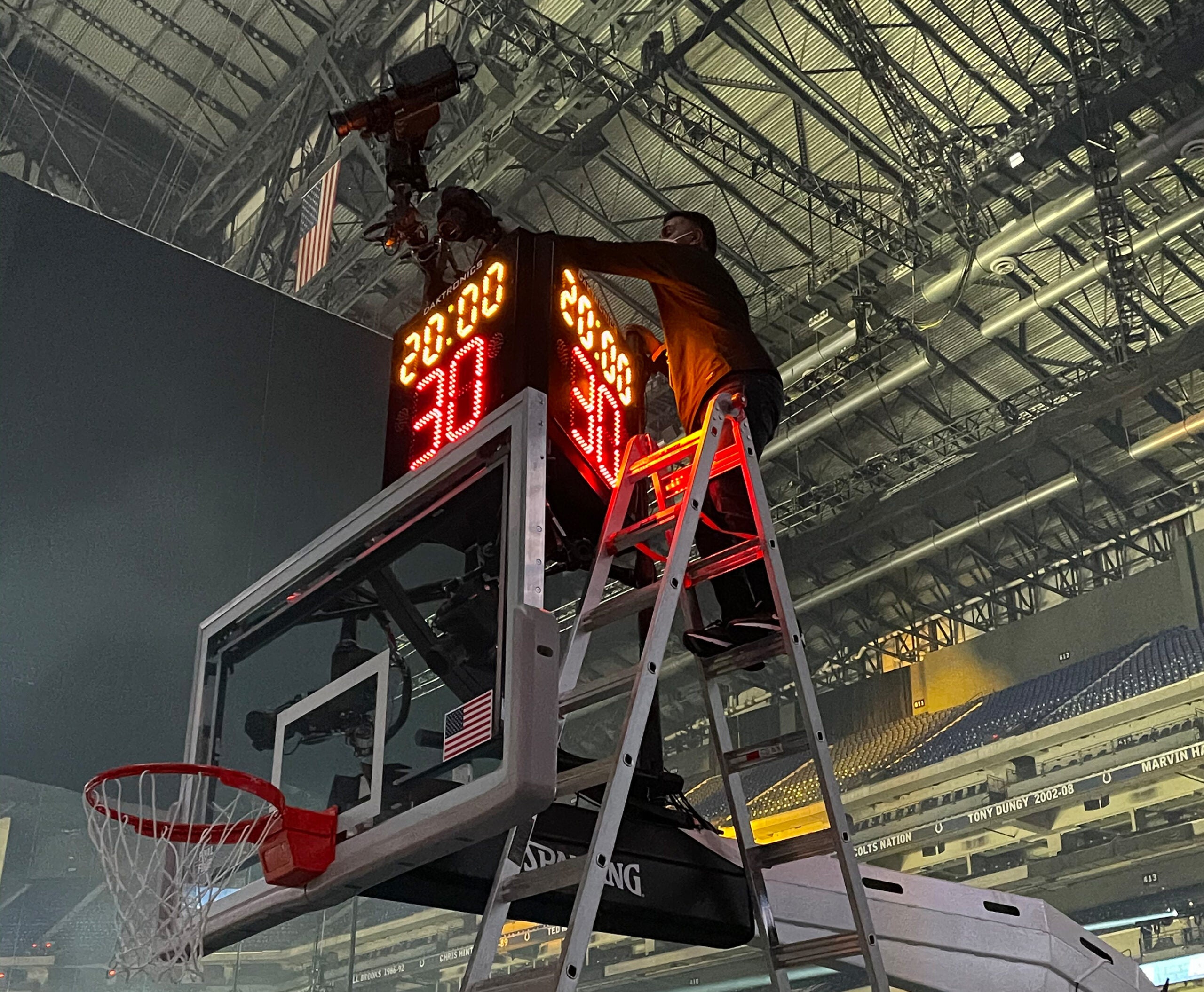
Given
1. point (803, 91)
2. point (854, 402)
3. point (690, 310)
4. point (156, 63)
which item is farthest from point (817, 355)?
point (690, 310)

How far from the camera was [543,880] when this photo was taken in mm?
2617

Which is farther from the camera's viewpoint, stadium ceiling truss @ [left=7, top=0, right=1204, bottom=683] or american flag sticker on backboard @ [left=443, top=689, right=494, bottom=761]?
stadium ceiling truss @ [left=7, top=0, right=1204, bottom=683]

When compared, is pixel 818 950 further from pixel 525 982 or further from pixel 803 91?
pixel 803 91

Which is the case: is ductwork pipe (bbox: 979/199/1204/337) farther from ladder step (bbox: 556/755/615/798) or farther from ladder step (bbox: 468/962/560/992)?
ladder step (bbox: 468/962/560/992)

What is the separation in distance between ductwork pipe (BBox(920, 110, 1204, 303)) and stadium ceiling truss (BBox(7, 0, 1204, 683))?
0.06ft

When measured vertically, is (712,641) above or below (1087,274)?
below

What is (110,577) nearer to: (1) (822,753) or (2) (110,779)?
(2) (110,779)

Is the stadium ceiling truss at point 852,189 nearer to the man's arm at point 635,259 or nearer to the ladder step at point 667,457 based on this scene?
the man's arm at point 635,259

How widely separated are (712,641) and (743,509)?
36cm

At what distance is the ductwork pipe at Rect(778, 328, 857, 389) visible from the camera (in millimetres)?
8359

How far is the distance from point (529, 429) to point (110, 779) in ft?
3.98


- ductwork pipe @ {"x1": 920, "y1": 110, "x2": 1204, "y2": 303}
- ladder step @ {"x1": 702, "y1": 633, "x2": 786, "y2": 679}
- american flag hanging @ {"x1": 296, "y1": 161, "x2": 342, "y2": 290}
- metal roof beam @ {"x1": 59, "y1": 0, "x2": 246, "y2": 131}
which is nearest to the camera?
ladder step @ {"x1": 702, "y1": 633, "x2": 786, "y2": 679}

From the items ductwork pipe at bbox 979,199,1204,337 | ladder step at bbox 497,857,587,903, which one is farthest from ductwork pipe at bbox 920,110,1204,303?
ladder step at bbox 497,857,587,903

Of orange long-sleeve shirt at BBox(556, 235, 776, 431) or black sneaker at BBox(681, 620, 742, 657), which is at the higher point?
orange long-sleeve shirt at BBox(556, 235, 776, 431)
